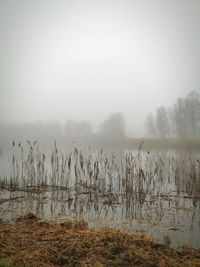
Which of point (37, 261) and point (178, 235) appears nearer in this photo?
point (37, 261)

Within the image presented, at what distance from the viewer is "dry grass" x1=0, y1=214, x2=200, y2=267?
12.3 ft

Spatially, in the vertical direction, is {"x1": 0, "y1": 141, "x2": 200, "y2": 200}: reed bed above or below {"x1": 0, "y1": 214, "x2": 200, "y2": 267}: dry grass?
above

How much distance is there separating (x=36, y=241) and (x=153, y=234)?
6.75 ft

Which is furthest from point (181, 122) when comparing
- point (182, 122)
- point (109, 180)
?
point (109, 180)

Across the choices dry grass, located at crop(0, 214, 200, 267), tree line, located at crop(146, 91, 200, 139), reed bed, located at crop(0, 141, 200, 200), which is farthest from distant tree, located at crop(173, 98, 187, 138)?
dry grass, located at crop(0, 214, 200, 267)

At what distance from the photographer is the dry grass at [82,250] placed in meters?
3.76

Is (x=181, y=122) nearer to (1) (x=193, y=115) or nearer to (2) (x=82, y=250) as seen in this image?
(1) (x=193, y=115)

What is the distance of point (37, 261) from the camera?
370cm

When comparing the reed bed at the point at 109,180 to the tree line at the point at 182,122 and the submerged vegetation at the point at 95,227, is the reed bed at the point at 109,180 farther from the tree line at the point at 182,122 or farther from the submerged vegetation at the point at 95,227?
the tree line at the point at 182,122

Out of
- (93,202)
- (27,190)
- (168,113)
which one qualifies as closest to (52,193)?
(27,190)

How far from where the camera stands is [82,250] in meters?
4.07

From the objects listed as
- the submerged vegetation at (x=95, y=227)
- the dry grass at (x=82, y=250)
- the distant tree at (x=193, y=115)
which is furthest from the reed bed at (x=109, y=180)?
the distant tree at (x=193, y=115)

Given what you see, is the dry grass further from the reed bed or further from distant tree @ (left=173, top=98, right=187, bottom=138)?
distant tree @ (left=173, top=98, right=187, bottom=138)

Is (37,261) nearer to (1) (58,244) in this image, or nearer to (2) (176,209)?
(1) (58,244)
